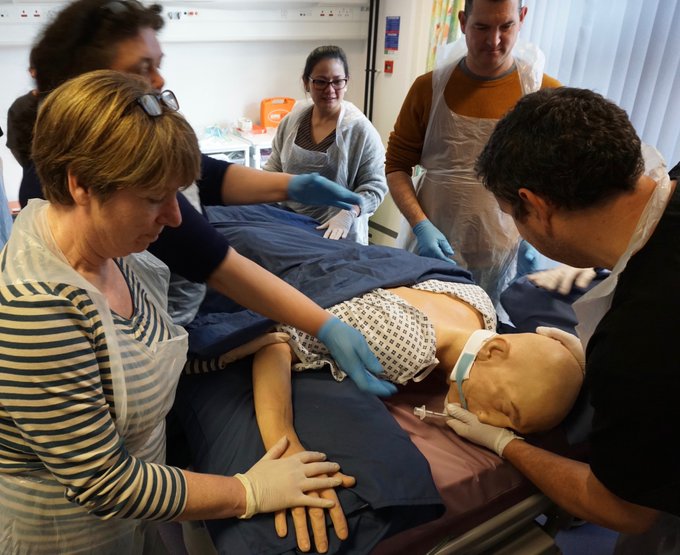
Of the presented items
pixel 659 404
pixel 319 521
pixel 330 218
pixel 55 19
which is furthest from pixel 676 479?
pixel 330 218

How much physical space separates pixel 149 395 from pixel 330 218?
1.82m

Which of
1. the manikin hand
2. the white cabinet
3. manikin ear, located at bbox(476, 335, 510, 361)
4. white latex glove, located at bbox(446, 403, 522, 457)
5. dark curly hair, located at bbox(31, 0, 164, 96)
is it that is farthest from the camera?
the white cabinet

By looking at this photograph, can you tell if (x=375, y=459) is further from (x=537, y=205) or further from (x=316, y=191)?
(x=316, y=191)

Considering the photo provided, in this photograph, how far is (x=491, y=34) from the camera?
1.81 metres

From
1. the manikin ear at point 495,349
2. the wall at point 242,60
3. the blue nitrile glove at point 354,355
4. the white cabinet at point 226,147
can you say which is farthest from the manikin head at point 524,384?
the wall at point 242,60

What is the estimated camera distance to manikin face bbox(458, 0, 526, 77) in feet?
5.83

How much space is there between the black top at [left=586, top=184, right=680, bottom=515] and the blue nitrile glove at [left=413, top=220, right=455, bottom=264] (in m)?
1.05

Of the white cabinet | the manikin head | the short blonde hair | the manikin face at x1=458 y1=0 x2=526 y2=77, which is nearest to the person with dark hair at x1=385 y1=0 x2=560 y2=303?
the manikin face at x1=458 y1=0 x2=526 y2=77

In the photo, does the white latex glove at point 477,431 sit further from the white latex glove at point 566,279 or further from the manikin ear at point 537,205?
the white latex glove at point 566,279

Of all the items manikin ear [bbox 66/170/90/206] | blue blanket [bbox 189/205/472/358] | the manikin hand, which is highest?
manikin ear [bbox 66/170/90/206]

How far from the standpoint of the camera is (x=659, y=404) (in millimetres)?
833

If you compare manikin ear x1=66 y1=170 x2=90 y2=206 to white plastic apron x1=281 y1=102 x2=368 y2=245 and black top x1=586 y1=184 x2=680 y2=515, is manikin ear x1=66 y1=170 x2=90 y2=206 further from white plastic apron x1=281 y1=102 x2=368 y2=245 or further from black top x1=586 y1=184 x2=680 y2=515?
white plastic apron x1=281 y1=102 x2=368 y2=245

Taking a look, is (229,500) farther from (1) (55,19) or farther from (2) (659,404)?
(1) (55,19)

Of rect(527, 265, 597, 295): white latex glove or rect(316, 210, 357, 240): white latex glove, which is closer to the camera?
rect(527, 265, 597, 295): white latex glove
